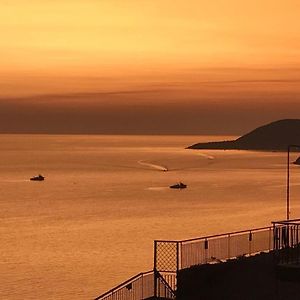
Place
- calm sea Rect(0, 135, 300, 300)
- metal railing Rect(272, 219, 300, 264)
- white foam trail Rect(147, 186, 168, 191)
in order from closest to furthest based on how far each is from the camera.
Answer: metal railing Rect(272, 219, 300, 264) < calm sea Rect(0, 135, 300, 300) < white foam trail Rect(147, 186, 168, 191)

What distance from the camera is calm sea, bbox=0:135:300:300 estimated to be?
168ft

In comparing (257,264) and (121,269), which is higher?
(257,264)

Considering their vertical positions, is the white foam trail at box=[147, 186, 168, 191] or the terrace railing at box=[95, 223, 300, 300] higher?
the white foam trail at box=[147, 186, 168, 191]

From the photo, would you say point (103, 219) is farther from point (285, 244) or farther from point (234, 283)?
point (285, 244)

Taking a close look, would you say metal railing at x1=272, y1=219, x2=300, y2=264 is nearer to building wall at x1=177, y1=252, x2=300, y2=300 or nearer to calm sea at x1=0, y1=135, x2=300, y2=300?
building wall at x1=177, y1=252, x2=300, y2=300

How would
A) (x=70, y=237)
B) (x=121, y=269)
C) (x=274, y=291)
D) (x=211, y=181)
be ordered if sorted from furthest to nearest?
(x=211, y=181) → (x=70, y=237) → (x=121, y=269) → (x=274, y=291)

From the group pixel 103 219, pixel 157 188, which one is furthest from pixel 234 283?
pixel 157 188

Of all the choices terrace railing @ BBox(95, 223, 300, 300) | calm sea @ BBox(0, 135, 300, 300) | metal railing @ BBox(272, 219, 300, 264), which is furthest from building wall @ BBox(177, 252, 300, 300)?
calm sea @ BBox(0, 135, 300, 300)

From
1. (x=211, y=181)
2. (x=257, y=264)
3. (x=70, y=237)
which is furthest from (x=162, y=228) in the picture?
(x=211, y=181)

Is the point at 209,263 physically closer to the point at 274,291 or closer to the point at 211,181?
the point at 274,291

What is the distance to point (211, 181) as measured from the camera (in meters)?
152

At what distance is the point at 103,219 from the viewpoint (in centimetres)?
8700

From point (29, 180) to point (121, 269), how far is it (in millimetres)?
104443

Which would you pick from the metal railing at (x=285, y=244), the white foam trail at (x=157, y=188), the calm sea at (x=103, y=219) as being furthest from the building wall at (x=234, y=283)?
the white foam trail at (x=157, y=188)
